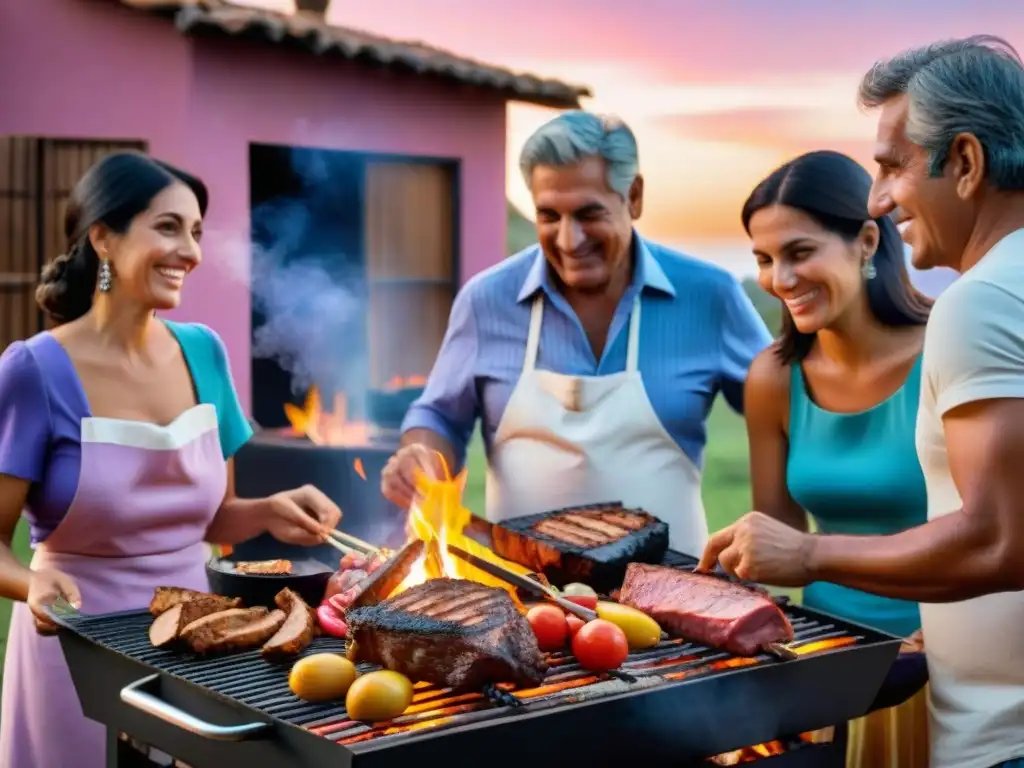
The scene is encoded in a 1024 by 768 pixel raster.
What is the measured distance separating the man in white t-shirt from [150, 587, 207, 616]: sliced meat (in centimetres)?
129

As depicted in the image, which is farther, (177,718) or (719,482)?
(719,482)

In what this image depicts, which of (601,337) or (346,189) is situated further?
(346,189)

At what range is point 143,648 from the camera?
2.69m

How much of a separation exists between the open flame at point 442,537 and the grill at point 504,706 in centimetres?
40

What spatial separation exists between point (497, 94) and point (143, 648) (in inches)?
337

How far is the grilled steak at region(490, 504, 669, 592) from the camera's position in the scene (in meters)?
3.17

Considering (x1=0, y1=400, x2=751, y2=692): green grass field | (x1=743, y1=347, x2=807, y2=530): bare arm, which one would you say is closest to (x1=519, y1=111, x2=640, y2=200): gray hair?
(x1=743, y1=347, x2=807, y2=530): bare arm

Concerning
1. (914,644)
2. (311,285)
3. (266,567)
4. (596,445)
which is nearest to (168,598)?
(266,567)

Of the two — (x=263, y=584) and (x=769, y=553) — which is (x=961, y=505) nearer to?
(x=769, y=553)

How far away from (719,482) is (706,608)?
10499 mm

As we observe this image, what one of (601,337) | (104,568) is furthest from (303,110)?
(104,568)

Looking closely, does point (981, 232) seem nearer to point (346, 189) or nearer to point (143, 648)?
point (143, 648)

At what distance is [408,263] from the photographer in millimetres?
10469

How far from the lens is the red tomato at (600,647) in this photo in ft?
8.30
